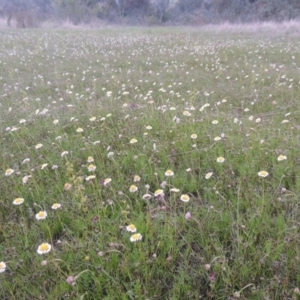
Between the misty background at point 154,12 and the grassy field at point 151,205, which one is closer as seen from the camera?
the grassy field at point 151,205

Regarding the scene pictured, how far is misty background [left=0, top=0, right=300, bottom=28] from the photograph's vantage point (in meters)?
26.6

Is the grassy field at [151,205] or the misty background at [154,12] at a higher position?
the misty background at [154,12]

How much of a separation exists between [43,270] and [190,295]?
0.93 m

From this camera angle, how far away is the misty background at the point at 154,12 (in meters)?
26.6

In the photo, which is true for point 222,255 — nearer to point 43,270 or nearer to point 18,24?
point 43,270

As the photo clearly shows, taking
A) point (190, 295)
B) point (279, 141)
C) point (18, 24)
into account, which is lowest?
point (190, 295)

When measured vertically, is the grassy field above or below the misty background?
below

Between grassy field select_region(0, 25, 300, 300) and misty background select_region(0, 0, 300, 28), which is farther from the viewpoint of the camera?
misty background select_region(0, 0, 300, 28)

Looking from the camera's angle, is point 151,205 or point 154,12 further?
point 154,12

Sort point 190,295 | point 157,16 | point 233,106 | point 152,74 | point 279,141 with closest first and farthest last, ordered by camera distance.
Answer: point 190,295, point 279,141, point 233,106, point 152,74, point 157,16

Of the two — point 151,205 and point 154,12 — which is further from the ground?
point 154,12

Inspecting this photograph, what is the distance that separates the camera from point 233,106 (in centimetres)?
511

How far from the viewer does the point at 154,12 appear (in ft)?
117

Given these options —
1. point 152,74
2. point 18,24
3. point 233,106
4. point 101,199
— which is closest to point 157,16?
point 18,24
